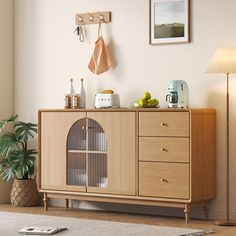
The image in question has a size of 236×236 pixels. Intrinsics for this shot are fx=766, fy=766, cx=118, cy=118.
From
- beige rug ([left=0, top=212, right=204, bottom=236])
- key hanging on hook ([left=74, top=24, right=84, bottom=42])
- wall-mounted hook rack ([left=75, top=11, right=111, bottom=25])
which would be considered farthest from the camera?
key hanging on hook ([left=74, top=24, right=84, bottom=42])

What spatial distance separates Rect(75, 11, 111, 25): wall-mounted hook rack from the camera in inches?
272

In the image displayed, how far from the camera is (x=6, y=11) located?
293 inches

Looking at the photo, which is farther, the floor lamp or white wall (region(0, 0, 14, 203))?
white wall (region(0, 0, 14, 203))

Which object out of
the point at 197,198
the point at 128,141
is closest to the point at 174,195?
the point at 197,198

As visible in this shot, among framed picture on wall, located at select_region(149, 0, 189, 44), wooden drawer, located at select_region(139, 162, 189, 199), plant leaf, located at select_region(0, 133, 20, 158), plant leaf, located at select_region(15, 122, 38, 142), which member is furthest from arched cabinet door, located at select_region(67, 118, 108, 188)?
framed picture on wall, located at select_region(149, 0, 189, 44)

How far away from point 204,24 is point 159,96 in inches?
28.9

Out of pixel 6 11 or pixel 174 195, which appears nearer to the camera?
pixel 174 195

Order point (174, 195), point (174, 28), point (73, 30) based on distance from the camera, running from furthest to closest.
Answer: point (73, 30)
point (174, 28)
point (174, 195)

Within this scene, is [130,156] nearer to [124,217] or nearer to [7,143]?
[124,217]

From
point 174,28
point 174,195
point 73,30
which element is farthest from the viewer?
point 73,30

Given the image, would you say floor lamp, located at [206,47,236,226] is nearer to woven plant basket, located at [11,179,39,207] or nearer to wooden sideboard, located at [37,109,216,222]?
wooden sideboard, located at [37,109,216,222]

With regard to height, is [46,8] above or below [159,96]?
above

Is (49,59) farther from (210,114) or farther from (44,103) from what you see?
(210,114)

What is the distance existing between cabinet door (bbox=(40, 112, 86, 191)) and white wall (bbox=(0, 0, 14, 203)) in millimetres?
729
